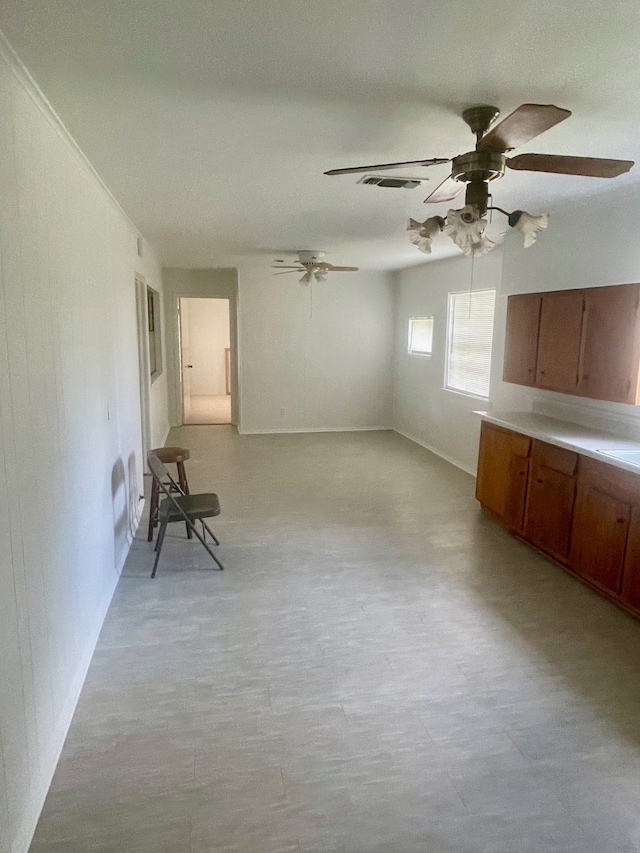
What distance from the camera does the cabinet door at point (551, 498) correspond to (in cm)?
363

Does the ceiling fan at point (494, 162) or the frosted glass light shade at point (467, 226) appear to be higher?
the ceiling fan at point (494, 162)

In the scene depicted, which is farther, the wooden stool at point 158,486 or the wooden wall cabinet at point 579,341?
the wooden stool at point 158,486

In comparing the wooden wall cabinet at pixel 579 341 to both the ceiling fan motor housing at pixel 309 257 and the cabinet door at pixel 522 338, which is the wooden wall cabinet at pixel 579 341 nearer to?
the cabinet door at pixel 522 338

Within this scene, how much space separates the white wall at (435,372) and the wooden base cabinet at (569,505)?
1.59 m

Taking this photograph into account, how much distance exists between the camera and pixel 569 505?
11.9 ft

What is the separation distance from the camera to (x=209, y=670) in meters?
2.61

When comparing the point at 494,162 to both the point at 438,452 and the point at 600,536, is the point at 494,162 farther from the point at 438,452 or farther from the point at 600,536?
the point at 438,452

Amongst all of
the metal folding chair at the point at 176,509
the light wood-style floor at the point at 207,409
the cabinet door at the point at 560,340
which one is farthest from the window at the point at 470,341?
the light wood-style floor at the point at 207,409

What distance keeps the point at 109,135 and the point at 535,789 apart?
3.17 meters

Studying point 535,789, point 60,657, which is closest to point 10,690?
point 60,657

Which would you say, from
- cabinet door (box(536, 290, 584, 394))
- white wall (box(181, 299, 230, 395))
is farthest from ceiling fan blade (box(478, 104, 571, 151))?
white wall (box(181, 299, 230, 395))

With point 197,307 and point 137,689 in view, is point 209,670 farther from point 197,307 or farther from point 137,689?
point 197,307

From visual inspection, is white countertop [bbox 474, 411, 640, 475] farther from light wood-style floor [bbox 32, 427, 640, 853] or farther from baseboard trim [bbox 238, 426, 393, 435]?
baseboard trim [bbox 238, 426, 393, 435]

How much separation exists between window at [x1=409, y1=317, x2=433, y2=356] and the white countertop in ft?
9.09
